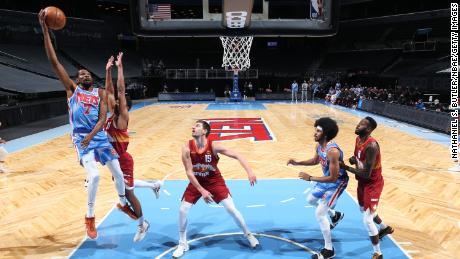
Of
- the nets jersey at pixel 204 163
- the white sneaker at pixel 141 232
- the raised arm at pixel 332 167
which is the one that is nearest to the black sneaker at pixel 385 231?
the raised arm at pixel 332 167

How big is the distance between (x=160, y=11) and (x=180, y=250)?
11.1 m

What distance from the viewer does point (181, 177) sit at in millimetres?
8508

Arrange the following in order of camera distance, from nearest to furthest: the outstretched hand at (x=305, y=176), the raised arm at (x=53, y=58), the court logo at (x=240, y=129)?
the outstretched hand at (x=305, y=176) < the raised arm at (x=53, y=58) < the court logo at (x=240, y=129)

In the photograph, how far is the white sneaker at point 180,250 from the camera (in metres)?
4.76

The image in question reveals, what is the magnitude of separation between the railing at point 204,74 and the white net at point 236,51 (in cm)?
991

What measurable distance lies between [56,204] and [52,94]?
15.2m

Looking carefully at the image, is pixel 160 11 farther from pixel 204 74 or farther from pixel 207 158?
pixel 204 74

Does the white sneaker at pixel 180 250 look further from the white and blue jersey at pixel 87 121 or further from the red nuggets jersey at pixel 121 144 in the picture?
the white and blue jersey at pixel 87 121

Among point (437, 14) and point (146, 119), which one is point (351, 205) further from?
point (437, 14)

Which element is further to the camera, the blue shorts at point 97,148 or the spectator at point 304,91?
the spectator at point 304,91

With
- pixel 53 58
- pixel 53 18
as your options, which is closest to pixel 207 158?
pixel 53 58

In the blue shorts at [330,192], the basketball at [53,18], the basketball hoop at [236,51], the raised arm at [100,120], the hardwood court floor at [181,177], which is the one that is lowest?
the hardwood court floor at [181,177]

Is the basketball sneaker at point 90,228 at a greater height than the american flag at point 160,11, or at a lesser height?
lesser

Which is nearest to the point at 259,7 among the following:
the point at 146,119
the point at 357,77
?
the point at 146,119
